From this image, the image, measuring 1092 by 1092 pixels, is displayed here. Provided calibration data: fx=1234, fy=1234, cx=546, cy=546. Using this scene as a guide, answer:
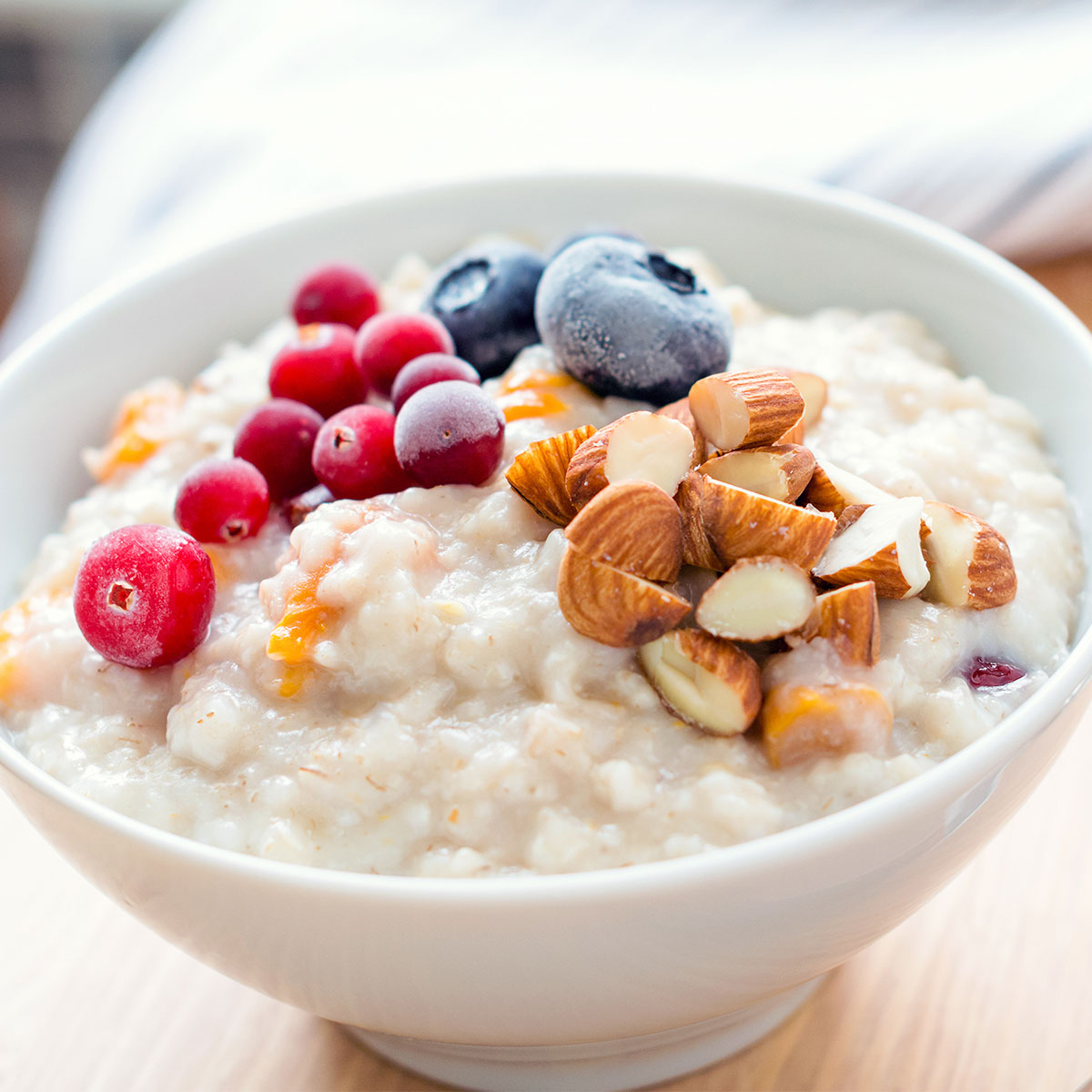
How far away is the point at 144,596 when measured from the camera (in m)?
1.24

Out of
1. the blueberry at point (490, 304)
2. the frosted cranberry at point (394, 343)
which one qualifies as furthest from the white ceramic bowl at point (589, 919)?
the blueberry at point (490, 304)

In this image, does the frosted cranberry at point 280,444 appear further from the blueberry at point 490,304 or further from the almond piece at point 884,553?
the almond piece at point 884,553

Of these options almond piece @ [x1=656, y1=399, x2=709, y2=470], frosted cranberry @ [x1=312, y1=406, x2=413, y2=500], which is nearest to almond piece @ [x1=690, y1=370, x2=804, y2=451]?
almond piece @ [x1=656, y1=399, x2=709, y2=470]

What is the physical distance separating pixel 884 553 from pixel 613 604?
265 mm

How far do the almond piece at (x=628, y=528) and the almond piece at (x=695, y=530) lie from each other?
3 centimetres

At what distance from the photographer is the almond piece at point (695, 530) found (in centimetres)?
121

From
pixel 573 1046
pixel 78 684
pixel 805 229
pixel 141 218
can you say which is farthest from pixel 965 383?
pixel 141 218

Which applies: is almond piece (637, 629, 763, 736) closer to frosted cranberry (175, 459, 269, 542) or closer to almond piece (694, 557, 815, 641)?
almond piece (694, 557, 815, 641)

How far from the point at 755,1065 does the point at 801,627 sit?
469 mm

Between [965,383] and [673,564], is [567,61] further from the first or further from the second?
[673,564]

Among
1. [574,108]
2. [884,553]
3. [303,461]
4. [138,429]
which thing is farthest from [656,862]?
[574,108]

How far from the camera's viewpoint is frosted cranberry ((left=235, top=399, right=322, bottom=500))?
4.89 feet

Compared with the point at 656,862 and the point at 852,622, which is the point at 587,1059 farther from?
the point at 852,622

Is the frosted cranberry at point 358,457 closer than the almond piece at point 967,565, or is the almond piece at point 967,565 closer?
the almond piece at point 967,565
